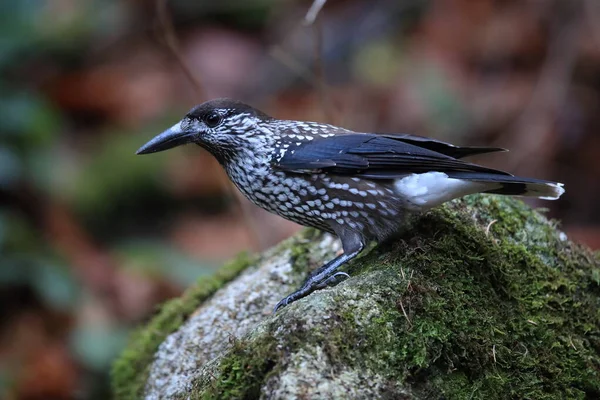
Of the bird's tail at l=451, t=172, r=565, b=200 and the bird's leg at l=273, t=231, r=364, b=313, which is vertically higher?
the bird's tail at l=451, t=172, r=565, b=200

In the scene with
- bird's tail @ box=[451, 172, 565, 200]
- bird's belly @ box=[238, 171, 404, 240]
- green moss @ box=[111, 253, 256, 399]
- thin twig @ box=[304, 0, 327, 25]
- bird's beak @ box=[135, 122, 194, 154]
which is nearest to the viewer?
bird's tail @ box=[451, 172, 565, 200]

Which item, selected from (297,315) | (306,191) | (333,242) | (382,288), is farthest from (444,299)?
(333,242)

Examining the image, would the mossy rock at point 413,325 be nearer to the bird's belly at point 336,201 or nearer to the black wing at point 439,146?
the bird's belly at point 336,201

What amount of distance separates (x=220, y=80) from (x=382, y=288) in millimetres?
6863

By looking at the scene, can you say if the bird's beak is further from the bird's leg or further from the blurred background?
the blurred background

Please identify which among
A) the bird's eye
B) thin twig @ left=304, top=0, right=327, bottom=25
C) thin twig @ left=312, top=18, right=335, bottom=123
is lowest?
the bird's eye

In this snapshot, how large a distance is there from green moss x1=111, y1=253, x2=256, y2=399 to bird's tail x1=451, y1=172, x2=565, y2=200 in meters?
1.68

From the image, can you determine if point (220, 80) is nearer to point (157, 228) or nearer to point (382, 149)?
point (157, 228)

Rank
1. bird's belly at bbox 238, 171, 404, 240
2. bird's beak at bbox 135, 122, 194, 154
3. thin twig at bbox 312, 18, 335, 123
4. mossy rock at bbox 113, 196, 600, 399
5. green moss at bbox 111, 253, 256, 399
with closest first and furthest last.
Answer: mossy rock at bbox 113, 196, 600, 399, bird's belly at bbox 238, 171, 404, 240, bird's beak at bbox 135, 122, 194, 154, green moss at bbox 111, 253, 256, 399, thin twig at bbox 312, 18, 335, 123

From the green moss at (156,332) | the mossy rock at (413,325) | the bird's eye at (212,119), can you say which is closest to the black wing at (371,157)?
the mossy rock at (413,325)

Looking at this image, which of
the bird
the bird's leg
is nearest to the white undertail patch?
the bird

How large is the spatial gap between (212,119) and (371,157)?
94 cm

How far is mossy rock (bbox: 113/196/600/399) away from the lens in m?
Result: 2.90

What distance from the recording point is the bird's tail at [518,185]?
352 centimetres
